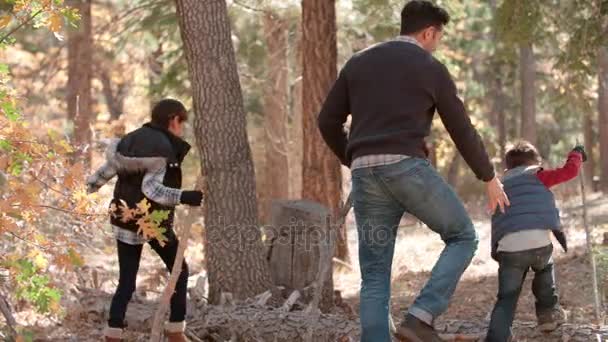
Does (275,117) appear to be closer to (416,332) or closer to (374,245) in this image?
(374,245)

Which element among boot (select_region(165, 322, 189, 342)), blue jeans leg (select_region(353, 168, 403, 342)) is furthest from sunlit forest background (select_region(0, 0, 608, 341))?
blue jeans leg (select_region(353, 168, 403, 342))

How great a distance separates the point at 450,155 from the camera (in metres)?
34.7

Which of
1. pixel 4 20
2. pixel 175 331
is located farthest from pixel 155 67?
pixel 4 20

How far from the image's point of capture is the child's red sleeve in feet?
20.1

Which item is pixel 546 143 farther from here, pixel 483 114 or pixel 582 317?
pixel 582 317

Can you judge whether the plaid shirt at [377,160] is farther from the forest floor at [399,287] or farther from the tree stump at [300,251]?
the tree stump at [300,251]

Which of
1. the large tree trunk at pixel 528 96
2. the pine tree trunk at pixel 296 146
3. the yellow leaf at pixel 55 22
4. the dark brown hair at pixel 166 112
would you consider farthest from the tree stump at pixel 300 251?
the large tree trunk at pixel 528 96

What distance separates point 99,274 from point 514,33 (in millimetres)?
6114

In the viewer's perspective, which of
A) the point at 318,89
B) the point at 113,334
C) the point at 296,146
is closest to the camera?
the point at 113,334

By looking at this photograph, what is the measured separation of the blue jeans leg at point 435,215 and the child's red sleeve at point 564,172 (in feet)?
4.59

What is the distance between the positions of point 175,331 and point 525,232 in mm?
2471

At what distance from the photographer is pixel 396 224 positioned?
16.9ft

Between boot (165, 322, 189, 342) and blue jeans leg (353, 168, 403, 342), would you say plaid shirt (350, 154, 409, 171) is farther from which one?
boot (165, 322, 189, 342)

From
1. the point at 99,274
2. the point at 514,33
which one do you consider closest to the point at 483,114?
the point at 514,33
